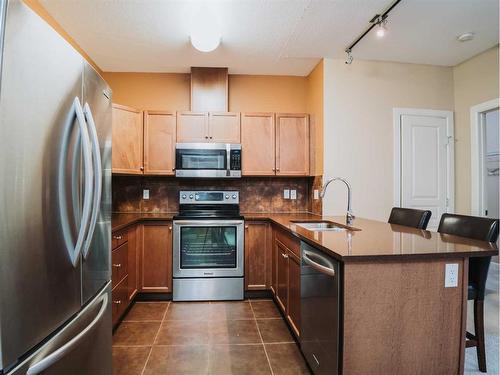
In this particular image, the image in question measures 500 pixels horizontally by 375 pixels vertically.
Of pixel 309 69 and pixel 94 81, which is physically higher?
pixel 309 69

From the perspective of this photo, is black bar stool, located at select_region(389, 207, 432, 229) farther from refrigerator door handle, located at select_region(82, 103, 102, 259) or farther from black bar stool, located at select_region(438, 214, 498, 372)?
refrigerator door handle, located at select_region(82, 103, 102, 259)

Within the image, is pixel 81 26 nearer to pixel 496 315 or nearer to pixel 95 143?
pixel 95 143

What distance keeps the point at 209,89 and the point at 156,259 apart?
209 centimetres

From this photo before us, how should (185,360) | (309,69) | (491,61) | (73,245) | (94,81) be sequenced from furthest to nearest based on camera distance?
(309,69) < (491,61) < (185,360) < (94,81) < (73,245)

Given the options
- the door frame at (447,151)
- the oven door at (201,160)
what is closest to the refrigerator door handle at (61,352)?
the oven door at (201,160)

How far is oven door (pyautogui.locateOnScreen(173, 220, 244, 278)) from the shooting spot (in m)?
Answer: 3.01

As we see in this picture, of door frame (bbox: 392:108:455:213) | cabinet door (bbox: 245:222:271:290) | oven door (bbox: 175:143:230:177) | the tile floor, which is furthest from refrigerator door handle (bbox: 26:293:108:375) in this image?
door frame (bbox: 392:108:455:213)

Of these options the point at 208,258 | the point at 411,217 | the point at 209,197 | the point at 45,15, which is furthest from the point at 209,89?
the point at 411,217

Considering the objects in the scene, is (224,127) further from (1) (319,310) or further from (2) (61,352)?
(2) (61,352)

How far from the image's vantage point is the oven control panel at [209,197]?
3.45 m

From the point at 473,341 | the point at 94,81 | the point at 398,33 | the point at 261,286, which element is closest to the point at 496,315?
the point at 473,341

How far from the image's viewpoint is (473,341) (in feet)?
5.83

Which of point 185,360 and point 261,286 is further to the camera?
point 261,286

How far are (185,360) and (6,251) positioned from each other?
159cm
